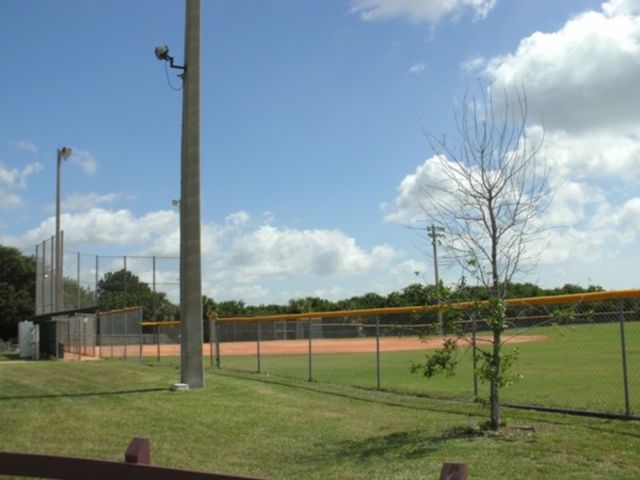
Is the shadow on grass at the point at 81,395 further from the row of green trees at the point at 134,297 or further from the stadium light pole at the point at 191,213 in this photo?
the row of green trees at the point at 134,297

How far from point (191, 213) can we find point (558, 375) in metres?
9.10

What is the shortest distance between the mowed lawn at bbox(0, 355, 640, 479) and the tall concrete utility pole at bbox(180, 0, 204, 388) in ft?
3.34

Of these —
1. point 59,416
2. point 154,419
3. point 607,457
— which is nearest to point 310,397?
point 154,419

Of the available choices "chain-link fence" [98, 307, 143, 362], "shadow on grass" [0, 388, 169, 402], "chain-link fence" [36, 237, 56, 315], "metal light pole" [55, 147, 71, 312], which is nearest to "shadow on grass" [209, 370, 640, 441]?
"shadow on grass" [0, 388, 169, 402]

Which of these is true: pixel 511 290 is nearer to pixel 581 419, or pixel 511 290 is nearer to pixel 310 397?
pixel 581 419

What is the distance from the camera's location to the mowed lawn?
7.27m

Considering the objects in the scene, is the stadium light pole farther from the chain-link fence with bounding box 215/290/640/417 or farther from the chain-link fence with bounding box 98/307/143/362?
the chain-link fence with bounding box 98/307/143/362

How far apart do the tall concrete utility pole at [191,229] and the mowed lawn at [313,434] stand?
1018mm

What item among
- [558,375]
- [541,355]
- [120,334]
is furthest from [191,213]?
[120,334]

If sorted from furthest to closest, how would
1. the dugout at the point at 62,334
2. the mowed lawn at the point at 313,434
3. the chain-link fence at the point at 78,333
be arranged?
the chain-link fence at the point at 78,333 → the dugout at the point at 62,334 → the mowed lawn at the point at 313,434

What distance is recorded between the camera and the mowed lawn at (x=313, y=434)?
727cm

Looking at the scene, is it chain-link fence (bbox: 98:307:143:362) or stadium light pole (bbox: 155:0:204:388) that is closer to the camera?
stadium light pole (bbox: 155:0:204:388)

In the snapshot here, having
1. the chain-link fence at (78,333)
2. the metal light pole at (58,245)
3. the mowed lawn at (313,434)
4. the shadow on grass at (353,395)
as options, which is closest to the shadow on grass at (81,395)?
the mowed lawn at (313,434)

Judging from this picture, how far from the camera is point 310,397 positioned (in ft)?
42.8
